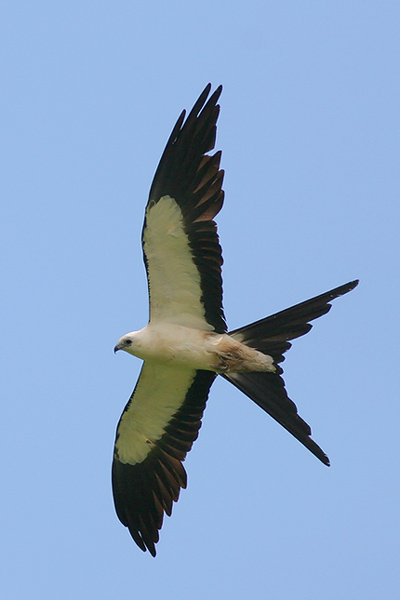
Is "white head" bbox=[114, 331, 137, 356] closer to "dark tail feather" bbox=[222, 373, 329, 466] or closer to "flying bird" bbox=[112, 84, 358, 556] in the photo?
"flying bird" bbox=[112, 84, 358, 556]

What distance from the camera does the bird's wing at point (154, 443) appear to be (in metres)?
10.2

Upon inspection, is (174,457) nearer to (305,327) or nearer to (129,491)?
(129,491)

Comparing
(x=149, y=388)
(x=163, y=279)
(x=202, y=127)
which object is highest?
(x=202, y=127)

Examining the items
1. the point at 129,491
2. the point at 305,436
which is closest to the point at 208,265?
the point at 305,436

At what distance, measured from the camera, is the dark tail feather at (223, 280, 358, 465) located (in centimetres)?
893

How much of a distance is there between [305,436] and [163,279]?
2.06 meters

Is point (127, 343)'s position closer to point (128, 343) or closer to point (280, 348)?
point (128, 343)

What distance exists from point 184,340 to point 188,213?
1304 millimetres

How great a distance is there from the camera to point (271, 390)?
30.5 ft

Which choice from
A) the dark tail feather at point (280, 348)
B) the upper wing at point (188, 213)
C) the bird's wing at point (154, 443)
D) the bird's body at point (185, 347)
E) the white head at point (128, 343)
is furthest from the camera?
the bird's wing at point (154, 443)

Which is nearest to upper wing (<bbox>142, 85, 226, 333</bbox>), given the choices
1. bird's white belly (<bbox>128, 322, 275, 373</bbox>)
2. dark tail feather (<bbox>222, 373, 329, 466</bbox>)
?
bird's white belly (<bbox>128, 322, 275, 373</bbox>)

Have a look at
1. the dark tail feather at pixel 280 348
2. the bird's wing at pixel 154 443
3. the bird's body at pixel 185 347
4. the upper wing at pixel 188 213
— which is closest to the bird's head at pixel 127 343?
the bird's body at pixel 185 347

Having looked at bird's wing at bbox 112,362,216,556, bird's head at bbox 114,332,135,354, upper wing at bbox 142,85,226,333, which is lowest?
bird's wing at bbox 112,362,216,556

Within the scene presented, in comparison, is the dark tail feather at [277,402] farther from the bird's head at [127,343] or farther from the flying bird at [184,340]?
the bird's head at [127,343]
